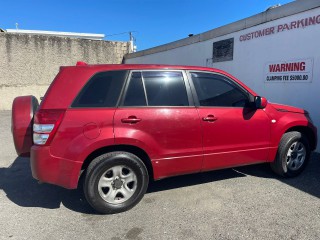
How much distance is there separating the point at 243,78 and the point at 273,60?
1173 mm

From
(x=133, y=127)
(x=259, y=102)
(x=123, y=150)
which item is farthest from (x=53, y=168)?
(x=259, y=102)

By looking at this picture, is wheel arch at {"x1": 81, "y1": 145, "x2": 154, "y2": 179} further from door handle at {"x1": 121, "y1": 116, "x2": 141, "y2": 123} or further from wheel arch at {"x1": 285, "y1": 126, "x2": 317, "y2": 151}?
wheel arch at {"x1": 285, "y1": 126, "x2": 317, "y2": 151}

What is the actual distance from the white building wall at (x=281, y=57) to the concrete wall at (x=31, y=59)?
27.9 feet

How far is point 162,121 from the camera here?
353cm

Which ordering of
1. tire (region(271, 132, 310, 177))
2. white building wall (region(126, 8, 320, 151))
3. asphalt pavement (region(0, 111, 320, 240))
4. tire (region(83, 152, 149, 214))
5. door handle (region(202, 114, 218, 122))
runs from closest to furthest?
asphalt pavement (region(0, 111, 320, 240)) → tire (region(83, 152, 149, 214)) → door handle (region(202, 114, 218, 122)) → tire (region(271, 132, 310, 177)) → white building wall (region(126, 8, 320, 151))

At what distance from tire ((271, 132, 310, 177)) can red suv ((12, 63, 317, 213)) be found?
35 centimetres

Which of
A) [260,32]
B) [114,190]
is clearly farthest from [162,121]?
[260,32]

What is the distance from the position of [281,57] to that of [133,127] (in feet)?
16.1

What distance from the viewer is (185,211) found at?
11.4 feet

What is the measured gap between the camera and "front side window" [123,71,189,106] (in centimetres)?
352

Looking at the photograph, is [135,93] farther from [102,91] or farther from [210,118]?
[210,118]

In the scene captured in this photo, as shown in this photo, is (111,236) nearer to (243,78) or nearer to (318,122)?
(318,122)

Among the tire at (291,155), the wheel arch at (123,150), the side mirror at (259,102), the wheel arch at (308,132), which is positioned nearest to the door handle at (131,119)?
the wheel arch at (123,150)

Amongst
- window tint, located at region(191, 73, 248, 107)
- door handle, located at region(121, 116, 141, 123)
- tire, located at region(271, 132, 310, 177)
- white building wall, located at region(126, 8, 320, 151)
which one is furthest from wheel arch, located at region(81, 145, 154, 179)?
white building wall, located at region(126, 8, 320, 151)
